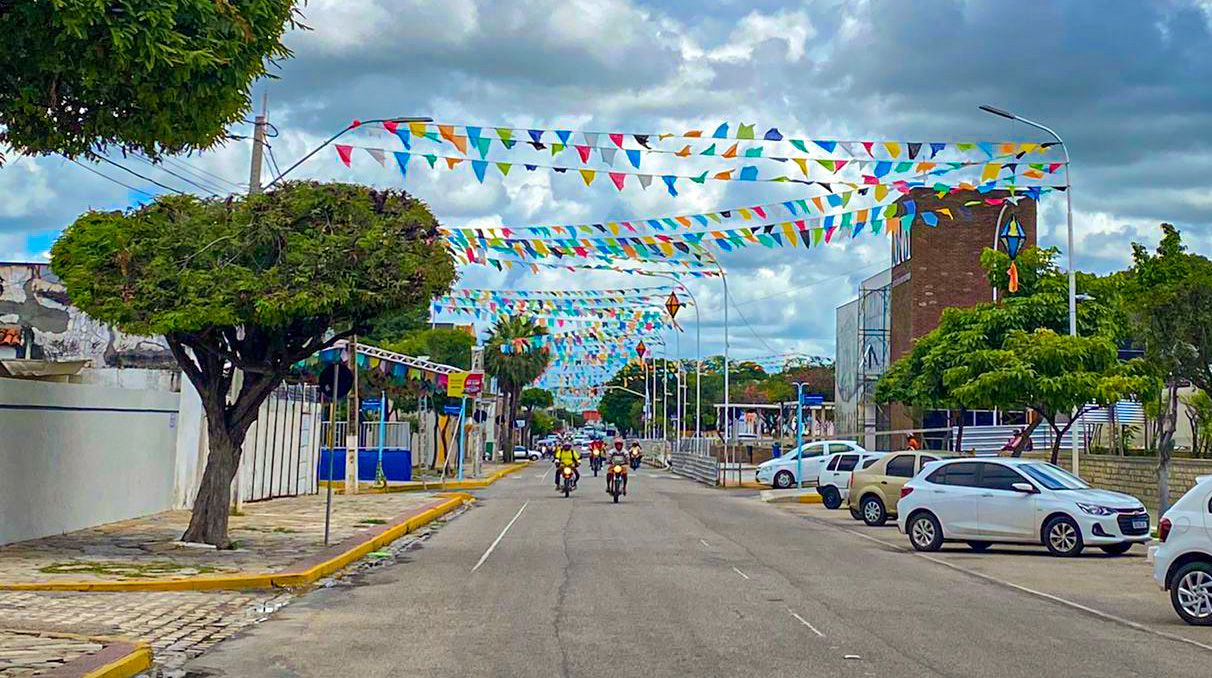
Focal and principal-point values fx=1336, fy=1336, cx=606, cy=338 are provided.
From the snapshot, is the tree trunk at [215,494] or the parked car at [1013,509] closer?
the tree trunk at [215,494]

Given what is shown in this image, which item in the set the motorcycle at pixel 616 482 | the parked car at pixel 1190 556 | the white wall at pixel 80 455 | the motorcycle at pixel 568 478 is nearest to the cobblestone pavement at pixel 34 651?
the white wall at pixel 80 455

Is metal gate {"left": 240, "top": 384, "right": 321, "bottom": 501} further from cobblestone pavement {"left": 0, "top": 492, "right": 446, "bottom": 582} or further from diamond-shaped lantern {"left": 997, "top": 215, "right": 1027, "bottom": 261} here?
diamond-shaped lantern {"left": 997, "top": 215, "right": 1027, "bottom": 261}

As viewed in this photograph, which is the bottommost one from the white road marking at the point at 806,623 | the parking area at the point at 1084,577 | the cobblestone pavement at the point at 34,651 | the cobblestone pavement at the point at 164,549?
the parking area at the point at 1084,577

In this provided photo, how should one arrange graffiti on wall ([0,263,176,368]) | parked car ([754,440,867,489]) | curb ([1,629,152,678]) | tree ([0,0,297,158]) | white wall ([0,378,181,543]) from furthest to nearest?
parked car ([754,440,867,489]) → graffiti on wall ([0,263,176,368]) → white wall ([0,378,181,543]) → curb ([1,629,152,678]) → tree ([0,0,297,158])

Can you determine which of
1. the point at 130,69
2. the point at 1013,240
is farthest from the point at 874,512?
the point at 130,69

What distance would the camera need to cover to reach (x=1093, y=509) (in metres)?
21.1

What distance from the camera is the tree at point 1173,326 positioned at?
2644 centimetres

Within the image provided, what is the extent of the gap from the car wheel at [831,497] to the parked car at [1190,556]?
22163mm

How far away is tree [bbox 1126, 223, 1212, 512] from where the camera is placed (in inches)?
1041

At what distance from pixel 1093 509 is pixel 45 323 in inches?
1102

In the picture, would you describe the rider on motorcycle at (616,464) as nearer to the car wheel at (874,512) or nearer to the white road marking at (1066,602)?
the car wheel at (874,512)

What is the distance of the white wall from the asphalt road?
5414mm

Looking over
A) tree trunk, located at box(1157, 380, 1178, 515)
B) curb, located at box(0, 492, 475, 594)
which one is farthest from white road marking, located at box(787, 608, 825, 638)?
tree trunk, located at box(1157, 380, 1178, 515)

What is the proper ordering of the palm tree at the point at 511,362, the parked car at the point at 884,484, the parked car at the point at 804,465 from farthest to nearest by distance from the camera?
1. the palm tree at the point at 511,362
2. the parked car at the point at 804,465
3. the parked car at the point at 884,484
